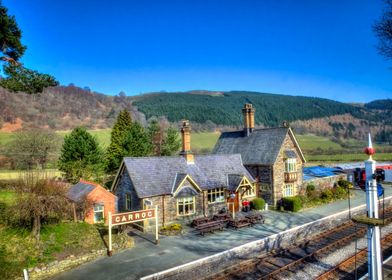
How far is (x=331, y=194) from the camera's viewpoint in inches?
1341

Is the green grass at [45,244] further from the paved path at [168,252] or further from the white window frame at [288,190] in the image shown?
the white window frame at [288,190]

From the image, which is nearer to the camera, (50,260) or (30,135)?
(50,260)

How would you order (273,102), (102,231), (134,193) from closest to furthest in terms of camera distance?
(102,231), (134,193), (273,102)

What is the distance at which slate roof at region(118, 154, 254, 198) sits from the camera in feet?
82.7

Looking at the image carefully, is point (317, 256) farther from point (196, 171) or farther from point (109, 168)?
point (109, 168)

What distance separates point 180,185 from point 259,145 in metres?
12.7

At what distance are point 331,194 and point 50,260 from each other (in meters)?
30.1

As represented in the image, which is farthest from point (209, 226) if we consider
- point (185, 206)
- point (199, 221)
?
point (185, 206)

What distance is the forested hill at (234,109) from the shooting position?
135625 mm

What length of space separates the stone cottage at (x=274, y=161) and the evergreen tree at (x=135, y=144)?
1422 centimetres

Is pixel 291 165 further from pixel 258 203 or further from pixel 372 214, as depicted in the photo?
pixel 372 214

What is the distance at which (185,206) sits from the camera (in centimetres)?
2641

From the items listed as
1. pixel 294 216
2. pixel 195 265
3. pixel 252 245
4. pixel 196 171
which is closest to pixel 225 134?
pixel 196 171

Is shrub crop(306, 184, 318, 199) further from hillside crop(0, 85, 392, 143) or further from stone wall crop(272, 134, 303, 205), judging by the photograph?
hillside crop(0, 85, 392, 143)
